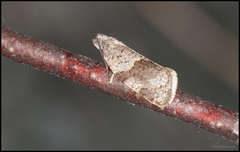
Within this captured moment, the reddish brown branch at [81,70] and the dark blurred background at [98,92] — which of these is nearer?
the reddish brown branch at [81,70]

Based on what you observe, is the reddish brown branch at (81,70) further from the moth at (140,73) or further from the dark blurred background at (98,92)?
the dark blurred background at (98,92)

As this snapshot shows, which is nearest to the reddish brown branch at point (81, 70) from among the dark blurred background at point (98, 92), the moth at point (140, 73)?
the moth at point (140, 73)

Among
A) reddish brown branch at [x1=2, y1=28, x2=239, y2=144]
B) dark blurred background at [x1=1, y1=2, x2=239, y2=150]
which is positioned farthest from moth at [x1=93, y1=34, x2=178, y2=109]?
dark blurred background at [x1=1, y1=2, x2=239, y2=150]

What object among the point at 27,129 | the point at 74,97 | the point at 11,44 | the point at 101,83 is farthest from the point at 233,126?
the point at 27,129

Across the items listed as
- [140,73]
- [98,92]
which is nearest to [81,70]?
[140,73]

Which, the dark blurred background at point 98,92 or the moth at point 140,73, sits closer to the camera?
the moth at point 140,73

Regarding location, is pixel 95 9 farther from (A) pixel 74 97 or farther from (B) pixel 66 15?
(A) pixel 74 97

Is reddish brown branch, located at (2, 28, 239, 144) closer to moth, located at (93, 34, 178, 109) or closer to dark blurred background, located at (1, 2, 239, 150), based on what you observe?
moth, located at (93, 34, 178, 109)

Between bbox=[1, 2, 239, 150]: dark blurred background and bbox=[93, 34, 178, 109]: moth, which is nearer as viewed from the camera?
bbox=[93, 34, 178, 109]: moth
